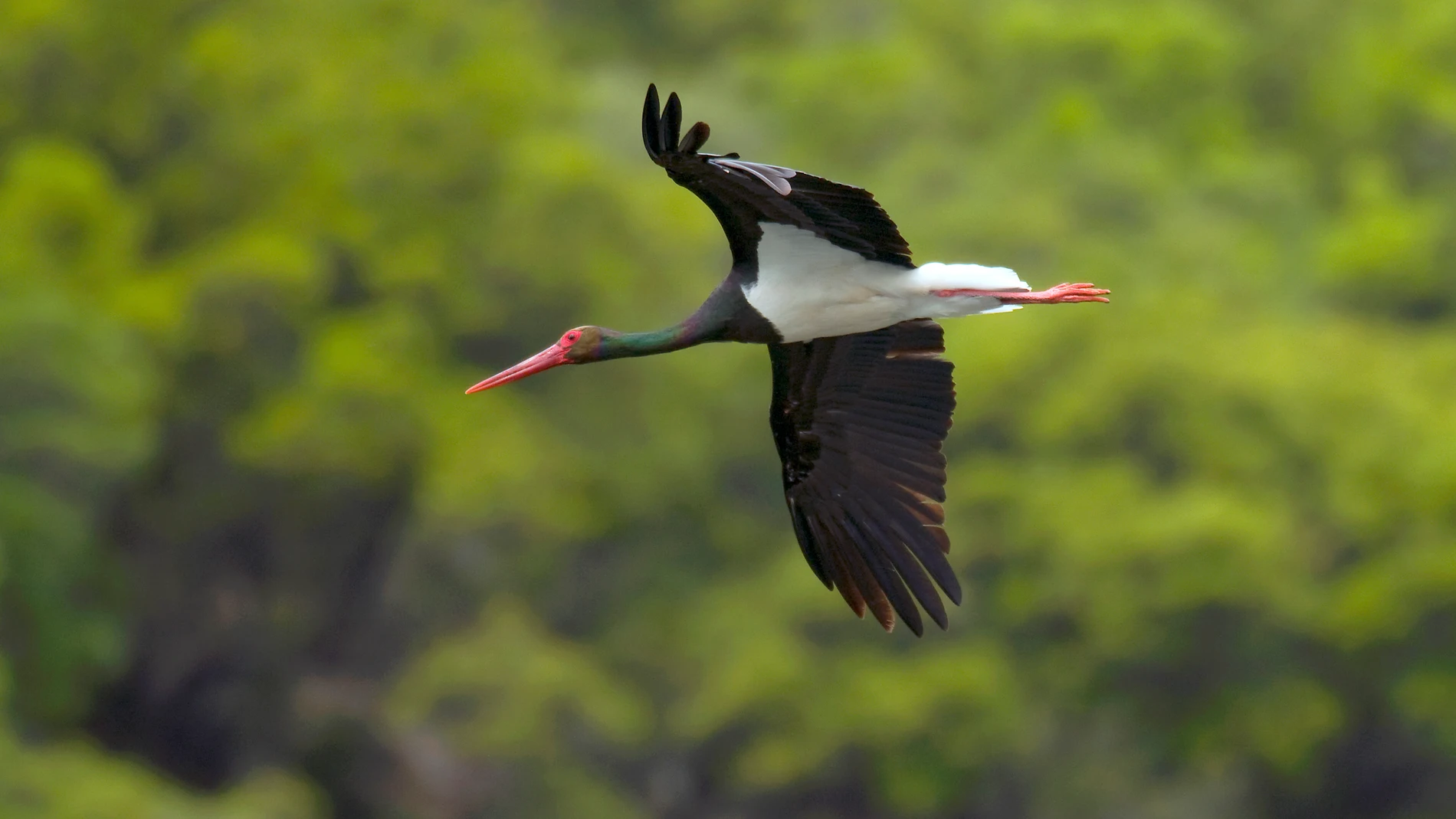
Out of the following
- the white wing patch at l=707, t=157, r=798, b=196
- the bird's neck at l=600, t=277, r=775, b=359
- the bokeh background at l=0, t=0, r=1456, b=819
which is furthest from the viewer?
the bokeh background at l=0, t=0, r=1456, b=819

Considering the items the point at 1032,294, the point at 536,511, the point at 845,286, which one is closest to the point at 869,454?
the point at 845,286

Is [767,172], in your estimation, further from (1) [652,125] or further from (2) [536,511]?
(2) [536,511]

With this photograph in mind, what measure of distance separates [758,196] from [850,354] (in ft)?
4.70

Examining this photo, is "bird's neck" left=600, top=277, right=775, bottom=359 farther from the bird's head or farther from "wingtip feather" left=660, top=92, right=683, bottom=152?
"wingtip feather" left=660, top=92, right=683, bottom=152

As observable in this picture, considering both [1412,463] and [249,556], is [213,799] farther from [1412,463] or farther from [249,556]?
[1412,463]

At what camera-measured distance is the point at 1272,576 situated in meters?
28.6

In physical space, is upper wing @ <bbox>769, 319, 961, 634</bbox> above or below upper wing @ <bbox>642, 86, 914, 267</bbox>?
below

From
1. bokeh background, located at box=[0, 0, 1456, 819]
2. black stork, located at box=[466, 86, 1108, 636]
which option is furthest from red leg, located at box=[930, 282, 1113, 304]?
bokeh background, located at box=[0, 0, 1456, 819]

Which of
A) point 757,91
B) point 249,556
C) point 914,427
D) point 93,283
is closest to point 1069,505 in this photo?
point 249,556

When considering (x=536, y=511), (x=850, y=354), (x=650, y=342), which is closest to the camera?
(x=650, y=342)

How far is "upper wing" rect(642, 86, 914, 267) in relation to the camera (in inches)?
340

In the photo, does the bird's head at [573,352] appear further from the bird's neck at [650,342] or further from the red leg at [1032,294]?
the red leg at [1032,294]

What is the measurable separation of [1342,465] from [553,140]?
1039 centimetres

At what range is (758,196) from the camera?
950cm
